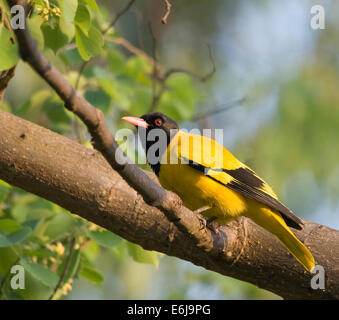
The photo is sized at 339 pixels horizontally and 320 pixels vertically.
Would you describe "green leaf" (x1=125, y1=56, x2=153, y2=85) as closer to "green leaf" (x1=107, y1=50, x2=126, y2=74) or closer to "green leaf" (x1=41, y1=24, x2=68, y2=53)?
"green leaf" (x1=107, y1=50, x2=126, y2=74)

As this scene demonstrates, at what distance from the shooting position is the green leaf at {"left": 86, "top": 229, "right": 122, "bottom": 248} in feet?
11.8

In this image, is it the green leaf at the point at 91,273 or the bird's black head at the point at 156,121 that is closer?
the green leaf at the point at 91,273

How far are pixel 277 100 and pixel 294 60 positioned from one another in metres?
1.14

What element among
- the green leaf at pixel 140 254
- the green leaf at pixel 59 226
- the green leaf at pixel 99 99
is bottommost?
the green leaf at pixel 140 254

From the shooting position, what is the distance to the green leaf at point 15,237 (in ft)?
10.5

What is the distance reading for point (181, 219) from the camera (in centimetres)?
279

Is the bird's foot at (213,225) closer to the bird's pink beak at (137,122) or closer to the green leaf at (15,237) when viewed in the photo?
the bird's pink beak at (137,122)

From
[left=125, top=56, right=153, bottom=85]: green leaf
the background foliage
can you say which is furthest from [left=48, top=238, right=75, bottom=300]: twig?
[left=125, top=56, right=153, bottom=85]: green leaf

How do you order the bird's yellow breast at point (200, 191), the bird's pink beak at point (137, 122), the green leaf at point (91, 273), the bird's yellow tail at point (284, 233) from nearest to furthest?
the bird's yellow tail at point (284, 233) < the bird's yellow breast at point (200, 191) < the green leaf at point (91, 273) < the bird's pink beak at point (137, 122)

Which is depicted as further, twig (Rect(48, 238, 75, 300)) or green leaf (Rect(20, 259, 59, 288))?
twig (Rect(48, 238, 75, 300))

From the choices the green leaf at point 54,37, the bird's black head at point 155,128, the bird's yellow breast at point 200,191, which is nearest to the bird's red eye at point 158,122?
the bird's black head at point 155,128

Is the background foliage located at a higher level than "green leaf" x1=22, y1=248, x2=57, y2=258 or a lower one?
higher

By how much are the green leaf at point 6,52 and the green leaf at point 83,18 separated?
0.43 m
